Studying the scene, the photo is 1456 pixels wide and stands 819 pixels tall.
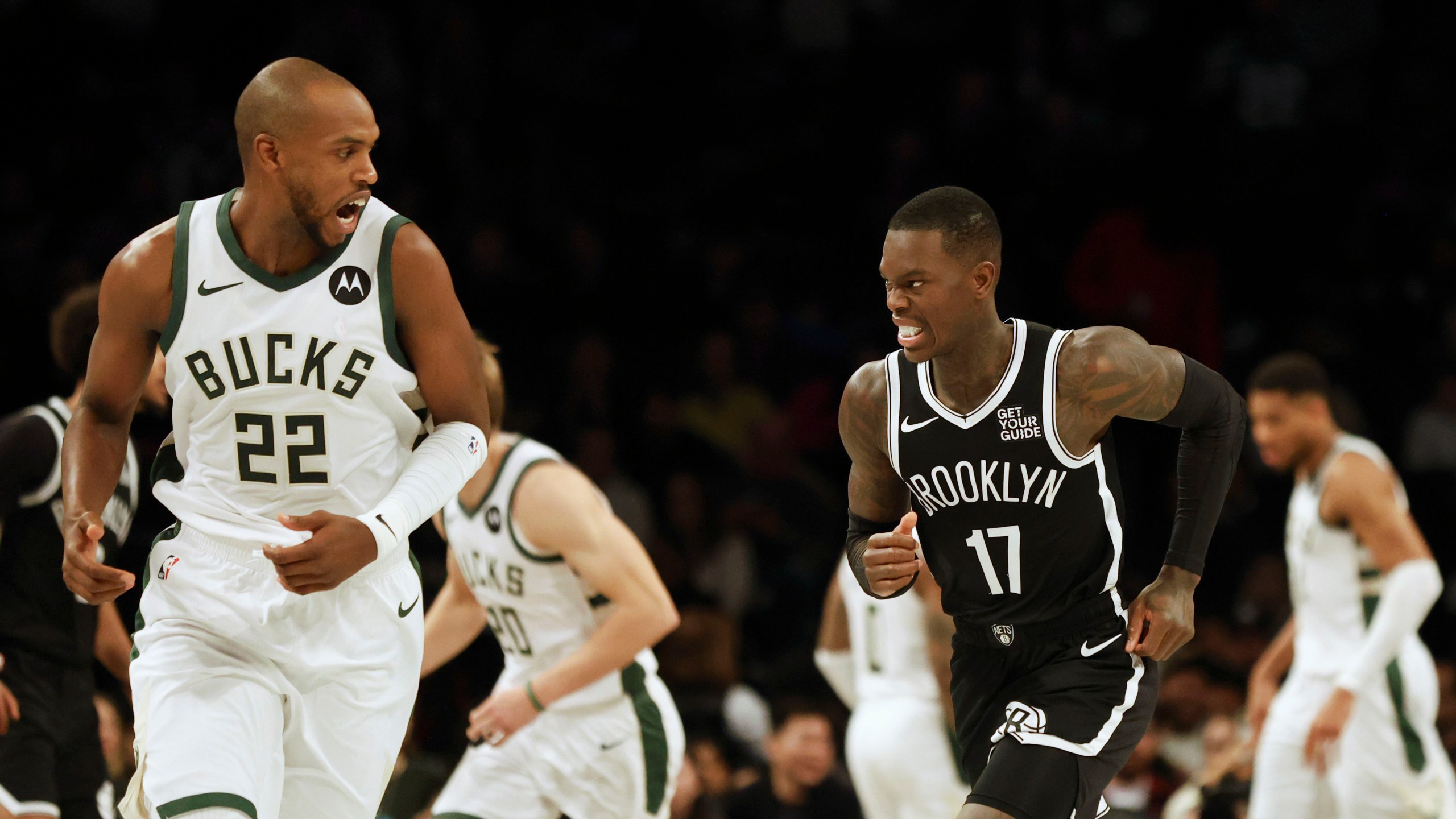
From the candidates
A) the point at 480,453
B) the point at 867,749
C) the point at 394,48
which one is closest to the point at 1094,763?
the point at 480,453

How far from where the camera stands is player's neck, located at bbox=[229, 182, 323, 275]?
368 centimetres

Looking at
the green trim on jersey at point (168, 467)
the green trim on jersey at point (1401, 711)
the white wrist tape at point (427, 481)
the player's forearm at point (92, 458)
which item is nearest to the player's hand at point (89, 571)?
the player's forearm at point (92, 458)

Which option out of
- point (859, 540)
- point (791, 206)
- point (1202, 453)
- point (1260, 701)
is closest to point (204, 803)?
point (859, 540)

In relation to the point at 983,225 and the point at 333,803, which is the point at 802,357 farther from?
the point at 333,803

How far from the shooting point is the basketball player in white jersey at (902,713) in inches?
260

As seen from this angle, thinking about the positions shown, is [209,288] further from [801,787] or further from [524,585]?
[801,787]

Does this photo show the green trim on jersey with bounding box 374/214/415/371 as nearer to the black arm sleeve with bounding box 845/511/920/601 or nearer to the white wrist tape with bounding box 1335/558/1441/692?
the black arm sleeve with bounding box 845/511/920/601

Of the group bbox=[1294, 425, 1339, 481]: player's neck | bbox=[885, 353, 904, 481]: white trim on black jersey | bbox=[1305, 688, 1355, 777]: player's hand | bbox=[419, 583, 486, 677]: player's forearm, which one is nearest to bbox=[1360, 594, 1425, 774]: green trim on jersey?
bbox=[1305, 688, 1355, 777]: player's hand

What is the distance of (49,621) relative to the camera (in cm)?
523

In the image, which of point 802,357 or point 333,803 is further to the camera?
point 802,357

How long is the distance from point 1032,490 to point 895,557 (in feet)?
1.57

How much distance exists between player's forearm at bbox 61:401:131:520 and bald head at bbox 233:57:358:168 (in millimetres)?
692

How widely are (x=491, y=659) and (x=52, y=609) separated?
398cm

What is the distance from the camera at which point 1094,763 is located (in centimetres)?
395
